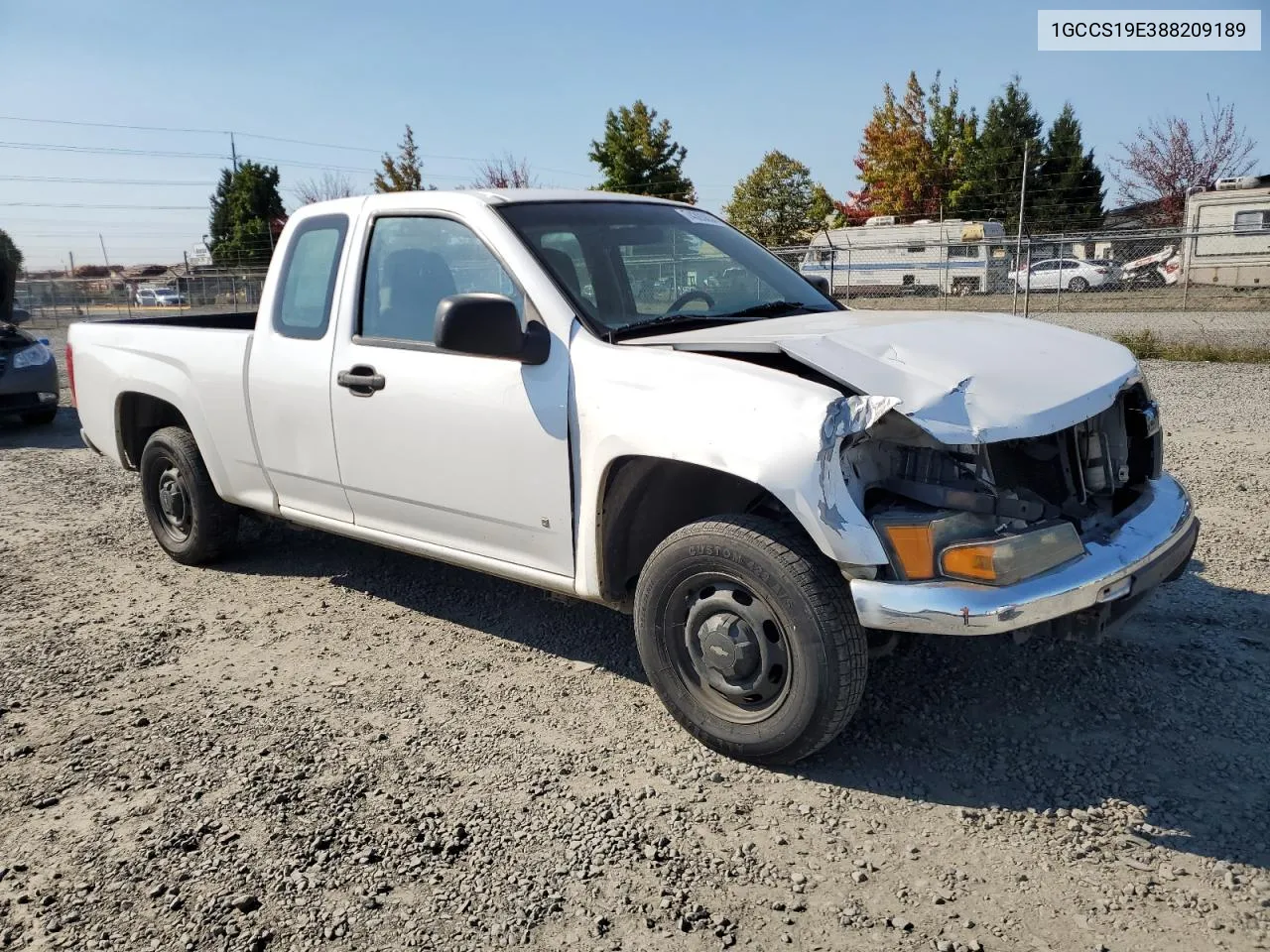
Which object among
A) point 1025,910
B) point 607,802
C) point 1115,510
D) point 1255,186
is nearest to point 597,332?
point 607,802

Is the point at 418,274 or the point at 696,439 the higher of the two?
the point at 418,274

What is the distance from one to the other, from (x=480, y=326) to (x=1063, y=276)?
28.9 metres

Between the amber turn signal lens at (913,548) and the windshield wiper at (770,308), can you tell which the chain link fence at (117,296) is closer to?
the windshield wiper at (770,308)

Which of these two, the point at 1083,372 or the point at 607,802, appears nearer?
the point at 607,802

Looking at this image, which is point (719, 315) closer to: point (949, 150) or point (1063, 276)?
point (1063, 276)

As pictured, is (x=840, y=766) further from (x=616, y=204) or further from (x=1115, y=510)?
(x=616, y=204)

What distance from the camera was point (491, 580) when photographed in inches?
211

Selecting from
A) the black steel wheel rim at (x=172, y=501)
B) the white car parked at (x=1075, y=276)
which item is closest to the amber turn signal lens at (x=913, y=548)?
the black steel wheel rim at (x=172, y=501)

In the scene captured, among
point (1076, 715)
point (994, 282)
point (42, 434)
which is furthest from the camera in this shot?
point (994, 282)

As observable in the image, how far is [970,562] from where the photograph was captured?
2922mm

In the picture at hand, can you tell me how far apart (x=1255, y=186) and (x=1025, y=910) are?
31275 mm

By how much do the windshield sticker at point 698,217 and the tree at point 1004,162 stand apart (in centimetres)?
3990

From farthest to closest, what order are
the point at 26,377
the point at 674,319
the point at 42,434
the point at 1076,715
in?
the point at 42,434 < the point at 26,377 < the point at 674,319 < the point at 1076,715

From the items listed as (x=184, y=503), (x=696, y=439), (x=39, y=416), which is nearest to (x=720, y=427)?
(x=696, y=439)
